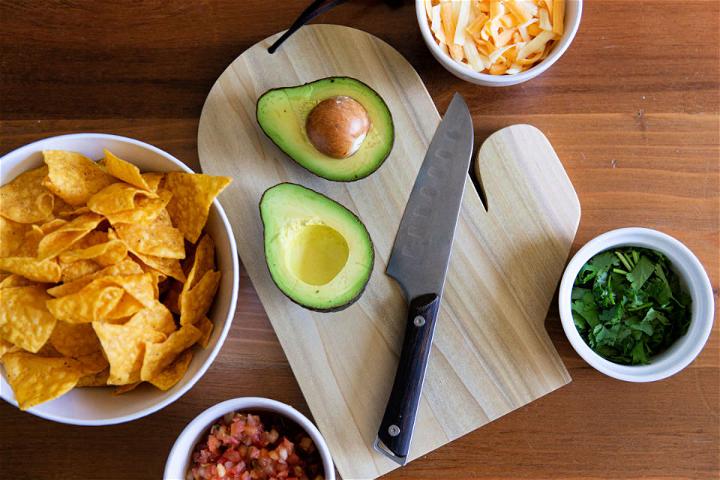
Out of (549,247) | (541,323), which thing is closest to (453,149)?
(549,247)

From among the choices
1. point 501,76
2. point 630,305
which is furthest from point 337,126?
point 630,305

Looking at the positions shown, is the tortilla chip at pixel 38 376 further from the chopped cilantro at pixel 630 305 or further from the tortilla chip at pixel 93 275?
the chopped cilantro at pixel 630 305

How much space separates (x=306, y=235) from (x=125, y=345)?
368 millimetres

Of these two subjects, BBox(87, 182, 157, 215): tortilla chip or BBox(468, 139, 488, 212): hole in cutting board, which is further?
BBox(468, 139, 488, 212): hole in cutting board

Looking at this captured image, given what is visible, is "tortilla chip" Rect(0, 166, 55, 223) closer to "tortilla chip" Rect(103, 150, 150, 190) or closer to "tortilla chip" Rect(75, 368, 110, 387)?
"tortilla chip" Rect(103, 150, 150, 190)

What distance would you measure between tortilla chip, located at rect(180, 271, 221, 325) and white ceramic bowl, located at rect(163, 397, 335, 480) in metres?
0.16

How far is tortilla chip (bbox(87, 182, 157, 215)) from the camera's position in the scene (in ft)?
3.73

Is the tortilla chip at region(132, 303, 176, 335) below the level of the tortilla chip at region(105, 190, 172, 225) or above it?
below

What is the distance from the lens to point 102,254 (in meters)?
1.15

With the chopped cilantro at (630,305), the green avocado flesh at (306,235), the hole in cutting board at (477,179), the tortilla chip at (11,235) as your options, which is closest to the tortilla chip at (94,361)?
the tortilla chip at (11,235)

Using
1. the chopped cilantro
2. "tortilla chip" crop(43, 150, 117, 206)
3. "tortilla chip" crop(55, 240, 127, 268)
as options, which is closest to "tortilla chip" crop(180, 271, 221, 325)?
"tortilla chip" crop(55, 240, 127, 268)

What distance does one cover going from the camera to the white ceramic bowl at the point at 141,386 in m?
1.18

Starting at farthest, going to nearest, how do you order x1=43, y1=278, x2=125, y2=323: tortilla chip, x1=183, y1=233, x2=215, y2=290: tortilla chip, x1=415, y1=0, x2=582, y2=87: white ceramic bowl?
x1=415, y1=0, x2=582, y2=87: white ceramic bowl < x1=183, y1=233, x2=215, y2=290: tortilla chip < x1=43, y1=278, x2=125, y2=323: tortilla chip

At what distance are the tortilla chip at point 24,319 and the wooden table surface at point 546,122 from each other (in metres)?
0.31
